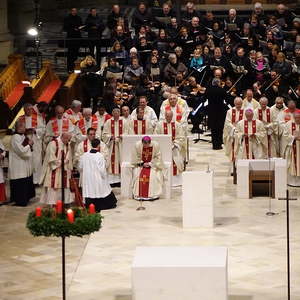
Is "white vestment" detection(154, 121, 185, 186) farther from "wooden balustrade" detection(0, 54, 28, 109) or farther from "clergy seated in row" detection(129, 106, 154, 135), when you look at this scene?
"wooden balustrade" detection(0, 54, 28, 109)

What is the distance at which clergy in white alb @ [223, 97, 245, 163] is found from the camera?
22312mm

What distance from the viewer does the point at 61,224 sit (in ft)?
41.5

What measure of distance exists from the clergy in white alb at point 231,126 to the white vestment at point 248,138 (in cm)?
13

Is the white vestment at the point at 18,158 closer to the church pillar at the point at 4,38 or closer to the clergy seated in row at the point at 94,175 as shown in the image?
the clergy seated in row at the point at 94,175

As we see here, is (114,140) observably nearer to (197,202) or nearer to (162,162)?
(162,162)

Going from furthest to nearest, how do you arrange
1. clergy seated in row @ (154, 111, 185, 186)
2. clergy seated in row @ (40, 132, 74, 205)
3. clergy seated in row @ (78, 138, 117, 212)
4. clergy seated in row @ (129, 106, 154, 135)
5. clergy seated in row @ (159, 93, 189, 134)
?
clergy seated in row @ (159, 93, 189, 134) < clergy seated in row @ (129, 106, 154, 135) < clergy seated in row @ (154, 111, 185, 186) < clergy seated in row @ (40, 132, 74, 205) < clergy seated in row @ (78, 138, 117, 212)

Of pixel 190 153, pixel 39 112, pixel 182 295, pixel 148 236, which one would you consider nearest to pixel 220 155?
pixel 190 153

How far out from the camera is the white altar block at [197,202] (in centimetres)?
1822

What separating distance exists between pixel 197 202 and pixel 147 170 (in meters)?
2.41

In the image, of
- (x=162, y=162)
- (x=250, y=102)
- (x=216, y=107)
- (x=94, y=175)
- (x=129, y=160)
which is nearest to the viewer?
(x=94, y=175)

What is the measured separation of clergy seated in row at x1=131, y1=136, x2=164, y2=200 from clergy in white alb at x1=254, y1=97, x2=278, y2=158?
2.70 m

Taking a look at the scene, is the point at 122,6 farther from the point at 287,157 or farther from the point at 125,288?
the point at 125,288

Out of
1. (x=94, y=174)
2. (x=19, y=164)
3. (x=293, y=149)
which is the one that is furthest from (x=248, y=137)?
(x=19, y=164)

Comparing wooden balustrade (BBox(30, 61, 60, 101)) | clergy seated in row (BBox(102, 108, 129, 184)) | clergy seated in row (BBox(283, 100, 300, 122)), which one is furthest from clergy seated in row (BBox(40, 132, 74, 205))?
wooden balustrade (BBox(30, 61, 60, 101))
